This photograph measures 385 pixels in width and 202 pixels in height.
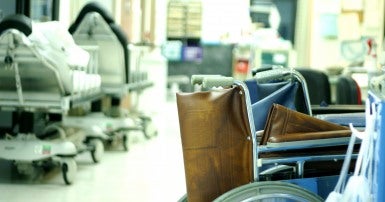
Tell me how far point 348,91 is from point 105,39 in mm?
2383

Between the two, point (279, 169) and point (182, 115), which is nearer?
point (182, 115)

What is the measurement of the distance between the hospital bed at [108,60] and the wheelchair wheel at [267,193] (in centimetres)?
345

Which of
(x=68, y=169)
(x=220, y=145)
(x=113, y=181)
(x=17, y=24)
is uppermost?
(x=17, y=24)

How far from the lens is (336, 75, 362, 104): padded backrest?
4.01 meters

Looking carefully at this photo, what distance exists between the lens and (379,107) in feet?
5.57

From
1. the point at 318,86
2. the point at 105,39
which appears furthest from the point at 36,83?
the point at 318,86

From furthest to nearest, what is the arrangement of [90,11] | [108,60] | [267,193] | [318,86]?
[108,60], [90,11], [318,86], [267,193]

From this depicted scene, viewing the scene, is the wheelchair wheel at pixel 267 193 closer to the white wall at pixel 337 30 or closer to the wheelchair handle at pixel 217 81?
the wheelchair handle at pixel 217 81

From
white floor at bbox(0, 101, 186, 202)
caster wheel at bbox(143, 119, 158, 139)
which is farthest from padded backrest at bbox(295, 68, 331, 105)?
caster wheel at bbox(143, 119, 158, 139)

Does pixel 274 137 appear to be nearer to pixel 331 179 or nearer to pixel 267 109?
pixel 331 179

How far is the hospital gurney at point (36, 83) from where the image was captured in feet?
12.6

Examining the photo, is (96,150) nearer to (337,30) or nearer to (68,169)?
(68,169)

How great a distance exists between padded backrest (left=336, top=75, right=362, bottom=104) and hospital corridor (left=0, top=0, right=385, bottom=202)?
0.01 metres

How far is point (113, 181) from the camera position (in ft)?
14.2
